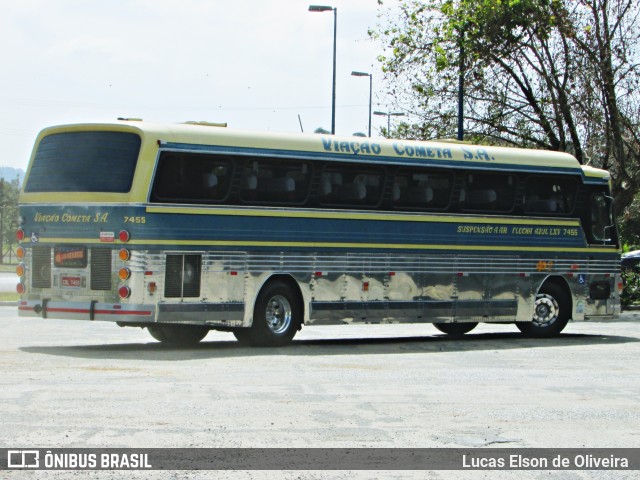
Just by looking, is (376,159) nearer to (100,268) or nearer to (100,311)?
(100,268)

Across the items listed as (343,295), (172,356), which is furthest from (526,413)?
(343,295)

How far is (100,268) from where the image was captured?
17.3m

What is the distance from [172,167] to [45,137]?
7.40 feet

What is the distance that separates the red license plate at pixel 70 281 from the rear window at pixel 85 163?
1280mm

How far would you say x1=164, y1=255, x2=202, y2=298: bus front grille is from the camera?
17.4 m

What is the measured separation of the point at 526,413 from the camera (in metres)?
11.4

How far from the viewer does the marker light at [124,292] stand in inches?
671

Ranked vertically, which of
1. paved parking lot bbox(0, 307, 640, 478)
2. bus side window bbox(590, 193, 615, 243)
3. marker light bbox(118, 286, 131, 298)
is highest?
bus side window bbox(590, 193, 615, 243)

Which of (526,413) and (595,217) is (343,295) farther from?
(526,413)

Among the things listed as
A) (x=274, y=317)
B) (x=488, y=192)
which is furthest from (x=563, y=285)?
(x=274, y=317)

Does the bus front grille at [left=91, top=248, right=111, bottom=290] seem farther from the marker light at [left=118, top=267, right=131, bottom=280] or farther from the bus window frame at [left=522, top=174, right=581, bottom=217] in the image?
the bus window frame at [left=522, top=174, right=581, bottom=217]

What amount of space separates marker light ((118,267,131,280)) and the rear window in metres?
1.10

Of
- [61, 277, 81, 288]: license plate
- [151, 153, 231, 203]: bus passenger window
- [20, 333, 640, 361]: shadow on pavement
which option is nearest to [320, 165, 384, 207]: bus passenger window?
[151, 153, 231, 203]: bus passenger window

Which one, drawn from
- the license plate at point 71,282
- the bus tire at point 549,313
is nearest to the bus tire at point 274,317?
the license plate at point 71,282
